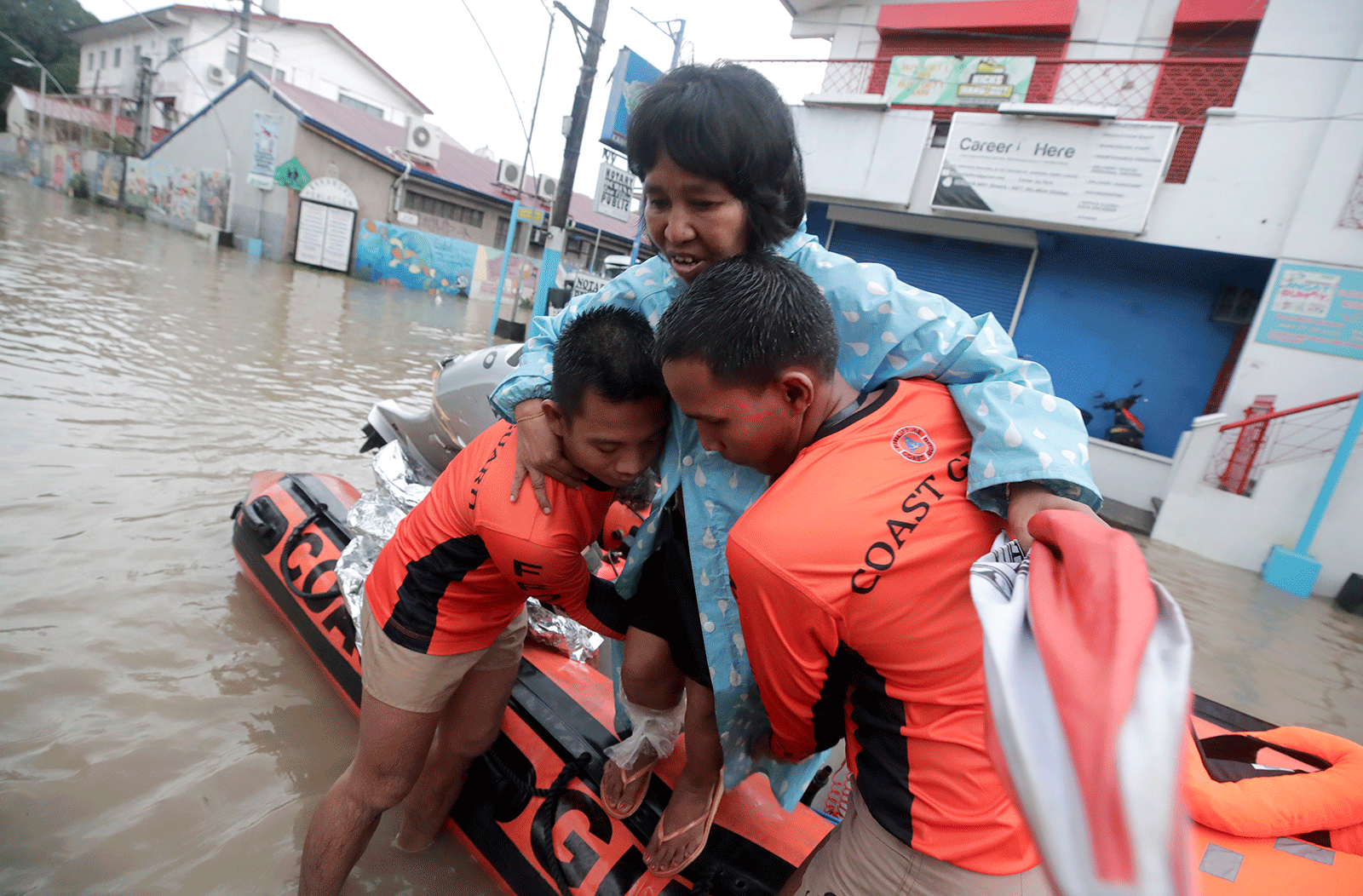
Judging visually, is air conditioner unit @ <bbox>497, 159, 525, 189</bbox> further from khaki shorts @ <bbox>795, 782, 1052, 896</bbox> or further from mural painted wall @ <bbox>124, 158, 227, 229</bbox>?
khaki shorts @ <bbox>795, 782, 1052, 896</bbox>

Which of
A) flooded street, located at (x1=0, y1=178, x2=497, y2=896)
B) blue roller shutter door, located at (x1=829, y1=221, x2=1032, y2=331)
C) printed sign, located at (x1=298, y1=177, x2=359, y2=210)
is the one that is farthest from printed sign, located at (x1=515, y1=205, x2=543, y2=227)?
printed sign, located at (x1=298, y1=177, x2=359, y2=210)

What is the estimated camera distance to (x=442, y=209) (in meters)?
20.1

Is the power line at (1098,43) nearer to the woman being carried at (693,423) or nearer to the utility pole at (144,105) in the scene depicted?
the woman being carried at (693,423)

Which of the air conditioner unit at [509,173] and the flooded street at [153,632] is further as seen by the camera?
the air conditioner unit at [509,173]

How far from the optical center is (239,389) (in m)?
Answer: 6.08

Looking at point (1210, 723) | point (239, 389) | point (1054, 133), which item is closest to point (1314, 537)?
point (1054, 133)

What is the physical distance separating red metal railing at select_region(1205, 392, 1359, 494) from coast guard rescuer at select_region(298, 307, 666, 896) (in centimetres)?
735

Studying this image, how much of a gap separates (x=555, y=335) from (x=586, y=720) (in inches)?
47.5

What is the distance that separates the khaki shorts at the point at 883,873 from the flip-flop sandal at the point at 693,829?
421mm

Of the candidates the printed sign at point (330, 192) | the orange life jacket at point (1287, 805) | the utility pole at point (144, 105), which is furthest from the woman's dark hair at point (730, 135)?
the utility pole at point (144, 105)

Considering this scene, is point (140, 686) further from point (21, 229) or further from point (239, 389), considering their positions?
point (21, 229)

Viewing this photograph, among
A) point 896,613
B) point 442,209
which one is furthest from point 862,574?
point 442,209

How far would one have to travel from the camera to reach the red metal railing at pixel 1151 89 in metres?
8.05

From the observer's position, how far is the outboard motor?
306cm
